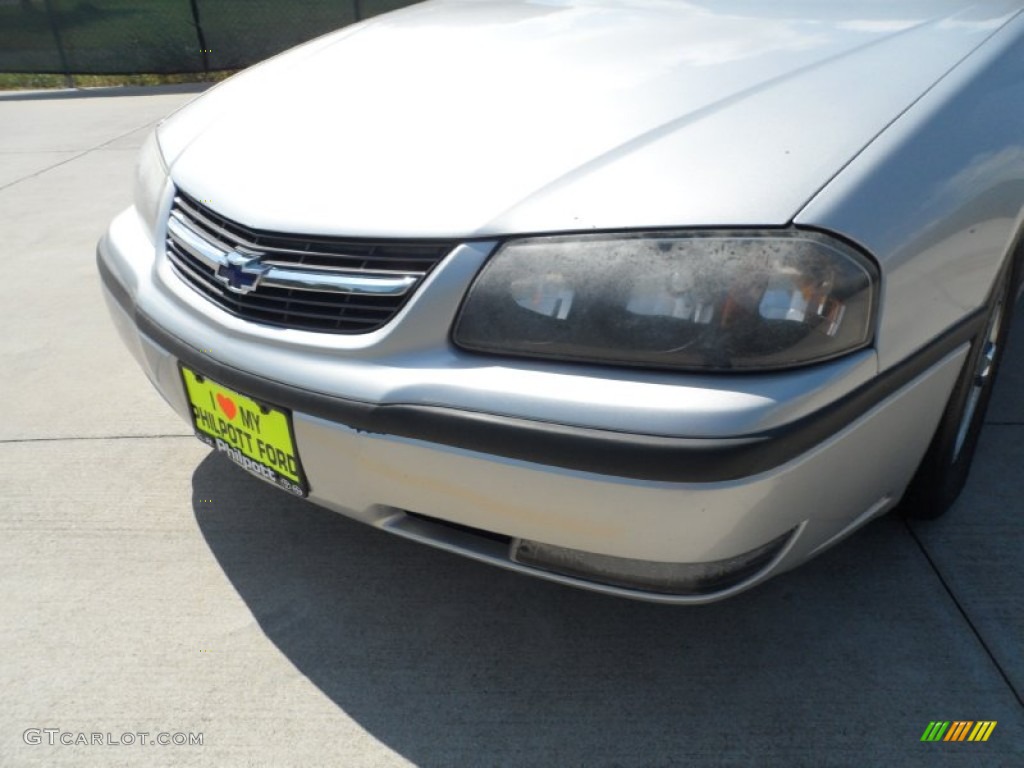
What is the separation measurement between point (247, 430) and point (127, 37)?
9034 millimetres

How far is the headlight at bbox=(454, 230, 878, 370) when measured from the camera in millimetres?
1432

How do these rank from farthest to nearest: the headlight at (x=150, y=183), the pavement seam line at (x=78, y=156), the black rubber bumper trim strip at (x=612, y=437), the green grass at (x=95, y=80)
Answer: the green grass at (x=95, y=80) → the pavement seam line at (x=78, y=156) → the headlight at (x=150, y=183) → the black rubber bumper trim strip at (x=612, y=437)

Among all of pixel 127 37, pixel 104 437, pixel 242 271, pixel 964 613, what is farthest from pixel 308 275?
pixel 127 37

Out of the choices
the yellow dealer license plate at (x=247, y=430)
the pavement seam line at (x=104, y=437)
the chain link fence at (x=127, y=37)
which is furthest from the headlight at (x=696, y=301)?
the chain link fence at (x=127, y=37)

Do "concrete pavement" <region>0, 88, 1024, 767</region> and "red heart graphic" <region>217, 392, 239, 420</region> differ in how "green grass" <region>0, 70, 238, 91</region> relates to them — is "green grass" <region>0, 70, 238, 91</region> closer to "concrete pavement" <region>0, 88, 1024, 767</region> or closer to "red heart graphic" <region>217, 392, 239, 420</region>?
"concrete pavement" <region>0, 88, 1024, 767</region>

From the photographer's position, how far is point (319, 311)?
1.68 m

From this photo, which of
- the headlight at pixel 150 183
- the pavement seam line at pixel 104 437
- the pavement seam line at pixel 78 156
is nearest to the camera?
the headlight at pixel 150 183

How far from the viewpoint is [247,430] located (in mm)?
1795

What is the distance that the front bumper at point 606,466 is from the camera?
55.2 inches

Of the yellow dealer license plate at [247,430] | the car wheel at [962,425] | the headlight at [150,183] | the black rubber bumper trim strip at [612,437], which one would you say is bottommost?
the car wheel at [962,425]

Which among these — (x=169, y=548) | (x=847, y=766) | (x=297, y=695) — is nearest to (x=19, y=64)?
(x=169, y=548)

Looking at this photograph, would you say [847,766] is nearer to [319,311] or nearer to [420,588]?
[420,588]

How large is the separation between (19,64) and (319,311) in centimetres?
968

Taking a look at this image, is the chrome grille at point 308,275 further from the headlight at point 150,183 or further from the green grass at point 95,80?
the green grass at point 95,80
